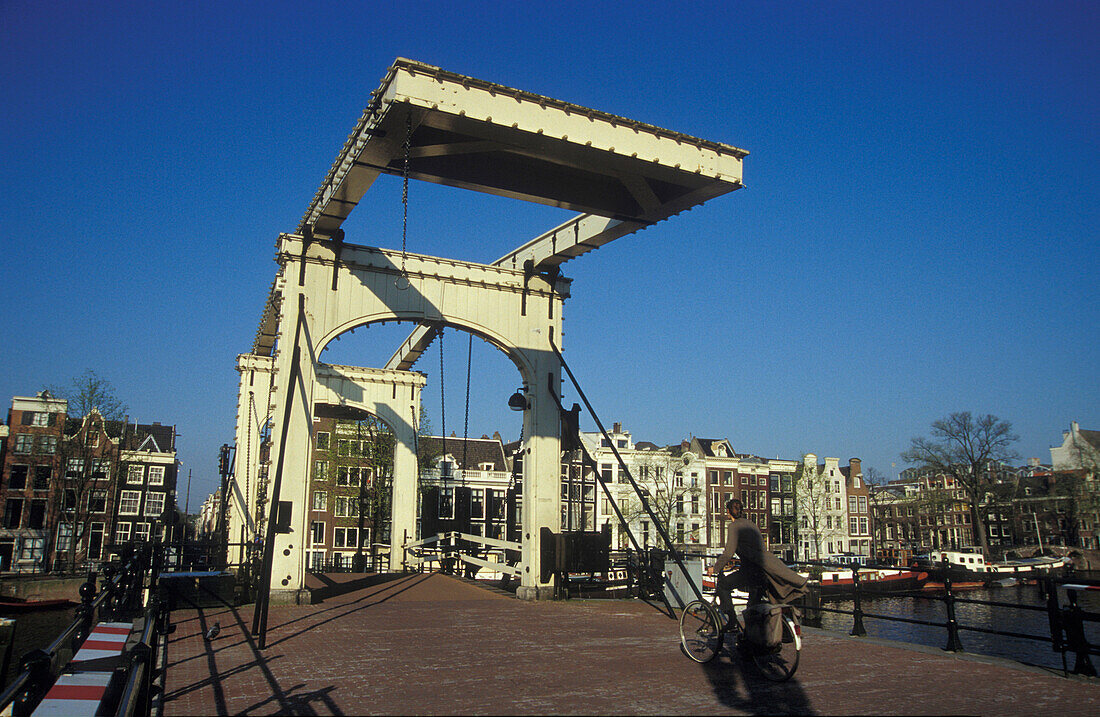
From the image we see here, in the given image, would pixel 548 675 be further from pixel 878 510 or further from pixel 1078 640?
pixel 878 510

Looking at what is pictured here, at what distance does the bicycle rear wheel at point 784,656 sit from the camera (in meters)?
6.33

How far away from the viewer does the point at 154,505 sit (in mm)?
48531

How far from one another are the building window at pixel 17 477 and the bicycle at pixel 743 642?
45.0m

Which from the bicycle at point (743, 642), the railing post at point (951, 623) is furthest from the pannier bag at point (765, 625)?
the railing post at point (951, 623)

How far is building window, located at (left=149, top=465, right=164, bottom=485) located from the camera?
5019 centimetres

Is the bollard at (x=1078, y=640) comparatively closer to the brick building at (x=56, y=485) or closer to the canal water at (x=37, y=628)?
the canal water at (x=37, y=628)

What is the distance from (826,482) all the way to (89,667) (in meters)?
61.6

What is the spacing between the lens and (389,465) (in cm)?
3594

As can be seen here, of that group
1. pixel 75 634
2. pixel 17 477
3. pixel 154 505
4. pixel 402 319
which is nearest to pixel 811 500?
pixel 154 505

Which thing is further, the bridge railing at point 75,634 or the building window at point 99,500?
the building window at point 99,500

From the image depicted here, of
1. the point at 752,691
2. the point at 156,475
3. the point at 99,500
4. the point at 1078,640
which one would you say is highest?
the point at 156,475

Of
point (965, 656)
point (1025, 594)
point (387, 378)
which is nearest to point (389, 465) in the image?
point (387, 378)

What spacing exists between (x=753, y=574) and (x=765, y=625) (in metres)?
0.52

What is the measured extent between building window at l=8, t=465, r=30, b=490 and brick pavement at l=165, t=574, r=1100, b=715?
39.1 m
